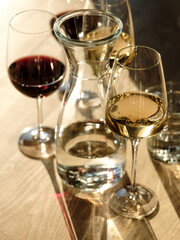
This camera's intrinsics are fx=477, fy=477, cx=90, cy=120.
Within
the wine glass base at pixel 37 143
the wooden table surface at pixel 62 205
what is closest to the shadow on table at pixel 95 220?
the wooden table surface at pixel 62 205

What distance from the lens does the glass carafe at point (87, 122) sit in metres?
0.97

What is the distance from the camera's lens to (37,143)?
118 centimetres

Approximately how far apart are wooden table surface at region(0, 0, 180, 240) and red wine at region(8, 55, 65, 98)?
0.49 ft

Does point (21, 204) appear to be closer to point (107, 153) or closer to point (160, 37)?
point (107, 153)

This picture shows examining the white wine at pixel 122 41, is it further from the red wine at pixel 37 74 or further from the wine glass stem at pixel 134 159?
the wine glass stem at pixel 134 159

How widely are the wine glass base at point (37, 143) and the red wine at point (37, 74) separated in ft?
0.44

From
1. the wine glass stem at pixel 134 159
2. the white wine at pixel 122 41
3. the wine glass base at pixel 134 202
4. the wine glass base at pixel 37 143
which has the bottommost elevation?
the wine glass base at pixel 134 202

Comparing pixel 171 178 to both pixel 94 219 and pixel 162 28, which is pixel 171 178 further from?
pixel 162 28

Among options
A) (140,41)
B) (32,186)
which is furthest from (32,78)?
(140,41)

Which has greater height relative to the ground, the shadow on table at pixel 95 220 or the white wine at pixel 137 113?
the white wine at pixel 137 113

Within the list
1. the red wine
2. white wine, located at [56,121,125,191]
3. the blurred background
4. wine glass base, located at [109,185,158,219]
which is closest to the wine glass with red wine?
the red wine

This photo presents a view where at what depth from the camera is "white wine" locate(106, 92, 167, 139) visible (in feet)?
2.93

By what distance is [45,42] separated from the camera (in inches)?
42.0

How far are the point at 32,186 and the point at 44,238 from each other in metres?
0.15
